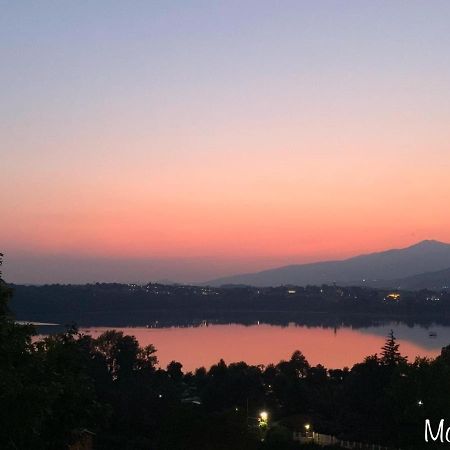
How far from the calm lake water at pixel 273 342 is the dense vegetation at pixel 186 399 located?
31.9 ft

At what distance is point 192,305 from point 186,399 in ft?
214

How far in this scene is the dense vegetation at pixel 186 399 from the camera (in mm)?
4031

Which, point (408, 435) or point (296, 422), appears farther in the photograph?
point (296, 422)

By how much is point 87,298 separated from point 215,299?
61.3 ft

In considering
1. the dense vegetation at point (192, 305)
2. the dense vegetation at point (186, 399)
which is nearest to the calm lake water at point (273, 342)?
the dense vegetation at point (186, 399)

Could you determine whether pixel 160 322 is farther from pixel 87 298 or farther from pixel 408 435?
pixel 408 435

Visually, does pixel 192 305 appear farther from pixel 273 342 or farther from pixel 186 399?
pixel 186 399

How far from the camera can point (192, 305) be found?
8244 cm

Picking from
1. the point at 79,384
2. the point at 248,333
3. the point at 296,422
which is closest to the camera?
the point at 79,384

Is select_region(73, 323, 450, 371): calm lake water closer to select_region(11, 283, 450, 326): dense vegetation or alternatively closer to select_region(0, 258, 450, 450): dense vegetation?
select_region(0, 258, 450, 450): dense vegetation

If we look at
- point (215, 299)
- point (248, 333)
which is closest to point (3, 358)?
point (248, 333)

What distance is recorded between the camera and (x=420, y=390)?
11812 millimetres

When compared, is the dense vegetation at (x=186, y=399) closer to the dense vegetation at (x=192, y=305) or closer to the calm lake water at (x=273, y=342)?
the calm lake water at (x=273, y=342)

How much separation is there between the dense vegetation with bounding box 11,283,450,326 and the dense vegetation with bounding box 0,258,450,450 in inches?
1645
